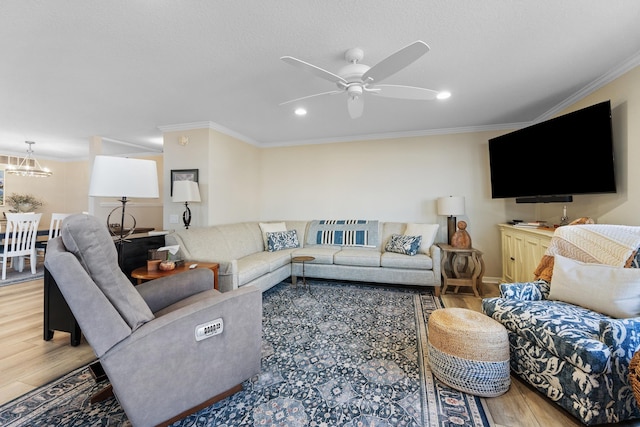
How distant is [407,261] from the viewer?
3572mm

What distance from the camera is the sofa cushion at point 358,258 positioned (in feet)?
12.1

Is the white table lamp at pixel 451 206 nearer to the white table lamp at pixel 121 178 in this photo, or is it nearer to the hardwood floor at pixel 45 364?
the hardwood floor at pixel 45 364

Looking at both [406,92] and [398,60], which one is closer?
[398,60]

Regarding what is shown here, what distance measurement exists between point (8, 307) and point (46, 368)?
1.88m

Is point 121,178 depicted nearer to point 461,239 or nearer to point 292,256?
point 292,256

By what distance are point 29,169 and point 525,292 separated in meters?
8.04

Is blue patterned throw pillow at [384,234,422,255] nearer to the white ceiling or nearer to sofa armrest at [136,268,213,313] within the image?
the white ceiling

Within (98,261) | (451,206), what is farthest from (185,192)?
(451,206)


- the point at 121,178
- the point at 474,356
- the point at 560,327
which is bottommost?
the point at 474,356

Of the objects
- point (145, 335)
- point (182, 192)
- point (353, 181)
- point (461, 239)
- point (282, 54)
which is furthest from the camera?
point (353, 181)

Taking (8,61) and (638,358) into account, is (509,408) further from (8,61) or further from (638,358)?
(8,61)

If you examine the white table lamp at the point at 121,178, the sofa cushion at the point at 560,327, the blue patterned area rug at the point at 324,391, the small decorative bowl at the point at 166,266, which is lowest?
the blue patterned area rug at the point at 324,391

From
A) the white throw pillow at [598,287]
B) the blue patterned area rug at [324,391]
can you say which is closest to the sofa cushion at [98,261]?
the blue patterned area rug at [324,391]

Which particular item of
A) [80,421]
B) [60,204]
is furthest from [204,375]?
[60,204]
